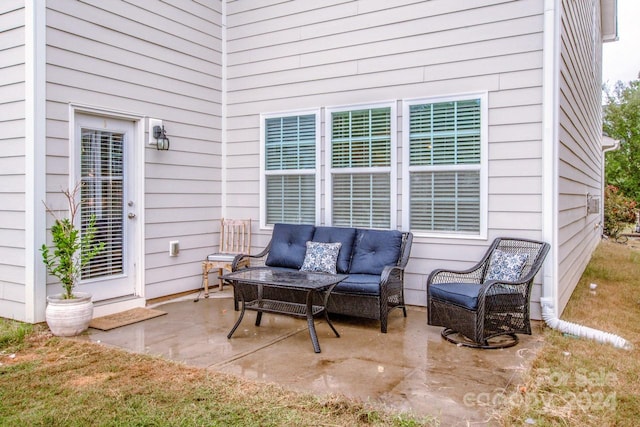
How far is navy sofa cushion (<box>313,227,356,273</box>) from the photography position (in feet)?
16.8

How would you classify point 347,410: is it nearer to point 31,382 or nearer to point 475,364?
point 475,364

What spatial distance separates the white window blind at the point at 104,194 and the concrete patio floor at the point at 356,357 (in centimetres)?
87

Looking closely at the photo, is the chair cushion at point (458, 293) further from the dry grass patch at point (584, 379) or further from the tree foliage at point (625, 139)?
the tree foliage at point (625, 139)

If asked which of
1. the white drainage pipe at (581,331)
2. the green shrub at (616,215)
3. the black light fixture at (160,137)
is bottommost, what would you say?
the white drainage pipe at (581,331)

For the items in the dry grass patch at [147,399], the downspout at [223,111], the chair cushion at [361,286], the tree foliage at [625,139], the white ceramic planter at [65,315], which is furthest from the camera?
the tree foliage at [625,139]

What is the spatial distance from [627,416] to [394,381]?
135 cm

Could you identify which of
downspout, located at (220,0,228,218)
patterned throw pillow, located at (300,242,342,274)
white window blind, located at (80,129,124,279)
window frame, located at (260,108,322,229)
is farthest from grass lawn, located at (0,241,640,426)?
downspout, located at (220,0,228,218)

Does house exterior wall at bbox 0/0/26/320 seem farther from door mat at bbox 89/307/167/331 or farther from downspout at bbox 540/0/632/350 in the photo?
downspout at bbox 540/0/632/350

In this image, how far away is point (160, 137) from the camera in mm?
5469

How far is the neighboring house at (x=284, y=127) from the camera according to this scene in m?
Answer: 4.48

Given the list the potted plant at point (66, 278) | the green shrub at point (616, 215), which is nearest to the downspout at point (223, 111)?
the potted plant at point (66, 278)

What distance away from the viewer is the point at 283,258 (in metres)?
5.44

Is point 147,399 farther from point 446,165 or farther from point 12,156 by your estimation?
point 446,165

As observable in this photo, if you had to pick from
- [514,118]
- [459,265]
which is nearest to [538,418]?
[459,265]
